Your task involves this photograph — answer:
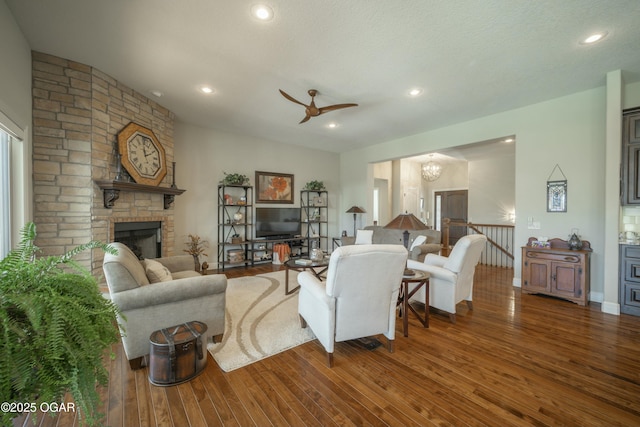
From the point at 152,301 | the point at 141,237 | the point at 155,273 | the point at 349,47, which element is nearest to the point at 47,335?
the point at 152,301

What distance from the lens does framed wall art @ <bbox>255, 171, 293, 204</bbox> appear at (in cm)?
633

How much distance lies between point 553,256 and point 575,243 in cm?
32

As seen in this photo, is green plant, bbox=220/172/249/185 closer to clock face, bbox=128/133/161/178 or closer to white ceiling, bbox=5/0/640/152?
clock face, bbox=128/133/161/178

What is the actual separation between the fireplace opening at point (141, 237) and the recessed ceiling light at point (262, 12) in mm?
3288

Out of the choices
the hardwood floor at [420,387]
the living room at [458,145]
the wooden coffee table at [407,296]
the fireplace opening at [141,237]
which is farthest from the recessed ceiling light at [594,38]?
the fireplace opening at [141,237]

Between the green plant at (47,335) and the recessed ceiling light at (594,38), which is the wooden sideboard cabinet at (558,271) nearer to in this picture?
the recessed ceiling light at (594,38)

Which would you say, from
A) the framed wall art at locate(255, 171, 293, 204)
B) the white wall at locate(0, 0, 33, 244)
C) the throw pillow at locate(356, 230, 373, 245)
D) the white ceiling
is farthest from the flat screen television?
the white wall at locate(0, 0, 33, 244)

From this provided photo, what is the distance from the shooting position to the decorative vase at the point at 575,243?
3.71 meters

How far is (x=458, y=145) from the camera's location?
509 centimetres

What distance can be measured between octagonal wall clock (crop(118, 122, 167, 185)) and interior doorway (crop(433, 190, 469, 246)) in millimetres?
8941

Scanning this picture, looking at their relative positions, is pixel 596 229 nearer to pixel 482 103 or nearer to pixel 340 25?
pixel 482 103

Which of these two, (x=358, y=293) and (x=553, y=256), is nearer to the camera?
(x=358, y=293)

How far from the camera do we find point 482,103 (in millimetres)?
4121

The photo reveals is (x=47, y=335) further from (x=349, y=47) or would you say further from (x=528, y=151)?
(x=528, y=151)
